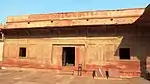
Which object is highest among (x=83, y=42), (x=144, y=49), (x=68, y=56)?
(x=83, y=42)

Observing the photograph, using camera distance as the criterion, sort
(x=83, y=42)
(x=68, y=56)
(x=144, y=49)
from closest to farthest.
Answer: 1. (x=144, y=49)
2. (x=83, y=42)
3. (x=68, y=56)

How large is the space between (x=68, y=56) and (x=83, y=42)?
2502 millimetres

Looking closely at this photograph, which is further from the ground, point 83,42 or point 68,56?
point 83,42

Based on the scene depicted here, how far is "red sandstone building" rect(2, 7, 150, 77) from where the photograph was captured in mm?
15156

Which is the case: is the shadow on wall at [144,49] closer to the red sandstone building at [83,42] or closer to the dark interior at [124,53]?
the red sandstone building at [83,42]

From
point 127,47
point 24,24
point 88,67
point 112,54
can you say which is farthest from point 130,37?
point 24,24

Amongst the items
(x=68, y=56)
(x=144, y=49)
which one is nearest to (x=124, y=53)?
(x=144, y=49)

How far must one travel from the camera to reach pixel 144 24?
48.0ft

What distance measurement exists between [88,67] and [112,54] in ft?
6.89

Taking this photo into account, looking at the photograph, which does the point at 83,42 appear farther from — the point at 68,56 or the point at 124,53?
the point at 124,53

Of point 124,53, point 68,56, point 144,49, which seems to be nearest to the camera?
point 144,49

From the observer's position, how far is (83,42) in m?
16.5

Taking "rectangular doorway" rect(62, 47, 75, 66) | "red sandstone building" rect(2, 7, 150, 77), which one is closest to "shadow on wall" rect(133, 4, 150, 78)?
"red sandstone building" rect(2, 7, 150, 77)

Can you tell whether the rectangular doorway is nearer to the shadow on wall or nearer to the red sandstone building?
the red sandstone building
